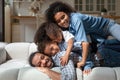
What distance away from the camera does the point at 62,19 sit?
1.42 m

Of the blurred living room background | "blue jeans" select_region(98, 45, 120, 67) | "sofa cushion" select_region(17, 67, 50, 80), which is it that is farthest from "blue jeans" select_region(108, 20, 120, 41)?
the blurred living room background

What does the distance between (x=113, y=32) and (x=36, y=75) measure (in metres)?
0.57

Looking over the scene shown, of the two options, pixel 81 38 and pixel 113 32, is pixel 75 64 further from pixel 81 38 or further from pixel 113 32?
pixel 113 32

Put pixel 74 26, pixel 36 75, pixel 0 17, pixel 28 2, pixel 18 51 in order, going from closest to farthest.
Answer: pixel 36 75
pixel 74 26
pixel 18 51
pixel 0 17
pixel 28 2

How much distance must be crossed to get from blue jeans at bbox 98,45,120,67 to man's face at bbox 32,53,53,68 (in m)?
0.35

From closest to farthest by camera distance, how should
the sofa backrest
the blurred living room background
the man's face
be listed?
1. the man's face
2. the sofa backrest
3. the blurred living room background

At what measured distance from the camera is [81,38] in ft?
4.34

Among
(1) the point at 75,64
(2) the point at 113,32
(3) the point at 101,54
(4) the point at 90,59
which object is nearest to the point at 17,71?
(1) the point at 75,64

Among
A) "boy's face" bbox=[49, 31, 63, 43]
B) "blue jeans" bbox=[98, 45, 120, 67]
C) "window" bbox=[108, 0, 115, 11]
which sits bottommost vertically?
"blue jeans" bbox=[98, 45, 120, 67]

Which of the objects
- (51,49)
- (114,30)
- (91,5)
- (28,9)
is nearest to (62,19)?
(51,49)

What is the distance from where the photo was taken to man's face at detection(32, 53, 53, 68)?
1331 millimetres

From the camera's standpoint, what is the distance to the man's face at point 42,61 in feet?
4.37

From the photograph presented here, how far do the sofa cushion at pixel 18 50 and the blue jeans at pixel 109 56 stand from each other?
0.83m

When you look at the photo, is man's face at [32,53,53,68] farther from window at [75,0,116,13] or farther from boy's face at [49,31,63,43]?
window at [75,0,116,13]
